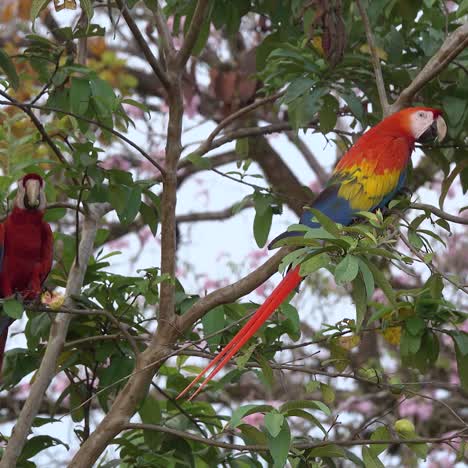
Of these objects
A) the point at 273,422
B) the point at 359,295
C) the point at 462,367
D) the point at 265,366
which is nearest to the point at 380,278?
the point at 359,295

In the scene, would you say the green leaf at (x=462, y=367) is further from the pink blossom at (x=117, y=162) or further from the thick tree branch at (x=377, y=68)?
the pink blossom at (x=117, y=162)

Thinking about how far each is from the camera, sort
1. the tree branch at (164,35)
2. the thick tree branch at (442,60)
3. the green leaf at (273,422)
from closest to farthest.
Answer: the green leaf at (273,422) → the thick tree branch at (442,60) → the tree branch at (164,35)

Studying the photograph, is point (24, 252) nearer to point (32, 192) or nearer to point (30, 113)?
point (32, 192)

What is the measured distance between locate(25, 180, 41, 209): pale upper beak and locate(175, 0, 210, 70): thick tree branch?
1.88 feet

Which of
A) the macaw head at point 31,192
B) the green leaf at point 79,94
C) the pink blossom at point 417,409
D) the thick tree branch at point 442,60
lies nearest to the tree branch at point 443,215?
the thick tree branch at point 442,60

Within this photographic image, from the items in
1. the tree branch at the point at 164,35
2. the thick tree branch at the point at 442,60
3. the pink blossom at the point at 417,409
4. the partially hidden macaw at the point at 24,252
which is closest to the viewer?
the thick tree branch at the point at 442,60

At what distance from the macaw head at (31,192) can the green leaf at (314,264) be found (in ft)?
3.81

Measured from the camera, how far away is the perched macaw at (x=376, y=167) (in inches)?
83.4

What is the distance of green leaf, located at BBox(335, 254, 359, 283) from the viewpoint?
1228 mm

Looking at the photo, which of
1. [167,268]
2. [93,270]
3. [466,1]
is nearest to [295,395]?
[93,270]

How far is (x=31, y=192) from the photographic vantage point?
235 centimetres

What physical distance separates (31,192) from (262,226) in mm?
588

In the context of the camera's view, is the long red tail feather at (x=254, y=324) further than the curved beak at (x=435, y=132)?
No

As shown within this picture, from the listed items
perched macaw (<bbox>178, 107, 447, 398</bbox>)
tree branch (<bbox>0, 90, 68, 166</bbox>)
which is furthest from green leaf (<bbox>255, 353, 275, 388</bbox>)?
tree branch (<bbox>0, 90, 68, 166</bbox>)
